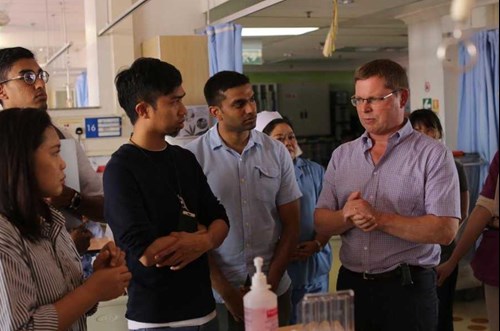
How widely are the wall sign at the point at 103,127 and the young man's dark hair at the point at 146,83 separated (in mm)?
2692

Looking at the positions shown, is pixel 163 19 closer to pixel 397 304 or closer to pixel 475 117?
pixel 475 117

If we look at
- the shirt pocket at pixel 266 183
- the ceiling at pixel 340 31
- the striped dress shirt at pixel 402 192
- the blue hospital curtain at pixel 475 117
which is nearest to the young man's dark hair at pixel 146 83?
the shirt pocket at pixel 266 183

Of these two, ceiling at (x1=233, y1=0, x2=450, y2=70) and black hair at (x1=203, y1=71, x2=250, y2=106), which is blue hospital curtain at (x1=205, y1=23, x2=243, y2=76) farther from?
black hair at (x1=203, y1=71, x2=250, y2=106)

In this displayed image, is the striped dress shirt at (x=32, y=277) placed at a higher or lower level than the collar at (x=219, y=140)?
lower

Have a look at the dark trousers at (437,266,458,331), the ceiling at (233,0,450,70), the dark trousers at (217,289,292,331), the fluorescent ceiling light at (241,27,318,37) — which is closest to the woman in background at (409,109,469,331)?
the dark trousers at (437,266,458,331)

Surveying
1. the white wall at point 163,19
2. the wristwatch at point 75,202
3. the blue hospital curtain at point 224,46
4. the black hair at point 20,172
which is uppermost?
the white wall at point 163,19

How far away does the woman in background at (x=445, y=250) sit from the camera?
295cm

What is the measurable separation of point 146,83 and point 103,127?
110 inches

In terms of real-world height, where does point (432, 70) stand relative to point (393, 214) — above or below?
above

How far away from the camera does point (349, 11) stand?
5.55 metres

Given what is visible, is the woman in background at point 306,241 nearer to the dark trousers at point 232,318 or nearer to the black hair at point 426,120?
the dark trousers at point 232,318

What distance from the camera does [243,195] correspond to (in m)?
2.26

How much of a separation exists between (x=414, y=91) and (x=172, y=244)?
16.4ft

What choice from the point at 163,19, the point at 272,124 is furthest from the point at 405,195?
the point at 163,19
